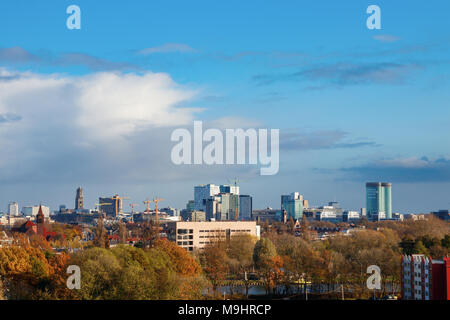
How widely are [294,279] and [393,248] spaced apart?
35.5 feet

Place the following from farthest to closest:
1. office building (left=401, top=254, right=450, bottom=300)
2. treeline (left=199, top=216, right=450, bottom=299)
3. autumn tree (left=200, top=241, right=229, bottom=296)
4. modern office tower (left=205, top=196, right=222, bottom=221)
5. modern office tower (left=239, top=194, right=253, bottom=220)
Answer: modern office tower (left=239, top=194, right=253, bottom=220)
modern office tower (left=205, top=196, right=222, bottom=221)
autumn tree (left=200, top=241, right=229, bottom=296)
treeline (left=199, top=216, right=450, bottom=299)
office building (left=401, top=254, right=450, bottom=300)

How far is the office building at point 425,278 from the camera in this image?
33188 millimetres

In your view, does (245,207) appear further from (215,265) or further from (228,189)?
(215,265)

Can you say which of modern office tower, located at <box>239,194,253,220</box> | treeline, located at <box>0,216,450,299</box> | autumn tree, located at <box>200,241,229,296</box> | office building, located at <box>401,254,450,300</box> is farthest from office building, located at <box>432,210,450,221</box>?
office building, located at <box>401,254,450,300</box>

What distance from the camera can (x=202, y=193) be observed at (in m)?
191

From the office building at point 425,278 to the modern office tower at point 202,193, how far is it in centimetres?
14552

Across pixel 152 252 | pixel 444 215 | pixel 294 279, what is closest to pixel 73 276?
pixel 152 252

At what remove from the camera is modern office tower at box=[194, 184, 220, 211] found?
18600cm

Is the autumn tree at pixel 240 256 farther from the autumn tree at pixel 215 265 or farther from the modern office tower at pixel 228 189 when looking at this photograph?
the modern office tower at pixel 228 189

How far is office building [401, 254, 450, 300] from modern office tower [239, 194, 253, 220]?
145m

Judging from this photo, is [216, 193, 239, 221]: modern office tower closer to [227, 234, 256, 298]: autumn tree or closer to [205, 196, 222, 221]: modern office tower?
[205, 196, 222, 221]: modern office tower

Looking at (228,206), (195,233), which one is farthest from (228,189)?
(195,233)

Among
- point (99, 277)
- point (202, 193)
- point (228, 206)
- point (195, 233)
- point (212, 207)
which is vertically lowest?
point (99, 277)

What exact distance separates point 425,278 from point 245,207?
153 meters
